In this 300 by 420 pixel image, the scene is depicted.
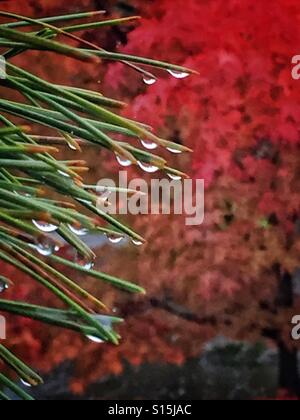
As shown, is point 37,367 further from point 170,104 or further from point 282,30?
point 282,30

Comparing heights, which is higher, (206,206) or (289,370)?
(206,206)

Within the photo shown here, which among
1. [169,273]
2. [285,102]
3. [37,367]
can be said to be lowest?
[37,367]

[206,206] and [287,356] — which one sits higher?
[206,206]

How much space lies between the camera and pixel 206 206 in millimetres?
947

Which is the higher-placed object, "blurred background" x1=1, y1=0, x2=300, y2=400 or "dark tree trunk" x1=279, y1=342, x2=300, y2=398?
"blurred background" x1=1, y1=0, x2=300, y2=400

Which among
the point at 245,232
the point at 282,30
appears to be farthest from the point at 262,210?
the point at 282,30

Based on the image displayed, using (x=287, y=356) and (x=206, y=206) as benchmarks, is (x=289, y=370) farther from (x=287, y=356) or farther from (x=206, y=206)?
(x=206, y=206)

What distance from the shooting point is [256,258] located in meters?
0.96

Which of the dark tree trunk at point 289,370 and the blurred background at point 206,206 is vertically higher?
the blurred background at point 206,206

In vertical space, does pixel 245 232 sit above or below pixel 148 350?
above

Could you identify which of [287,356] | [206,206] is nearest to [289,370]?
[287,356]

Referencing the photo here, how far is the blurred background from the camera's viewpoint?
949mm

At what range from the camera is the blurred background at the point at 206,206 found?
0.95 meters

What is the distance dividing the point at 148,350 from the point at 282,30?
52cm
